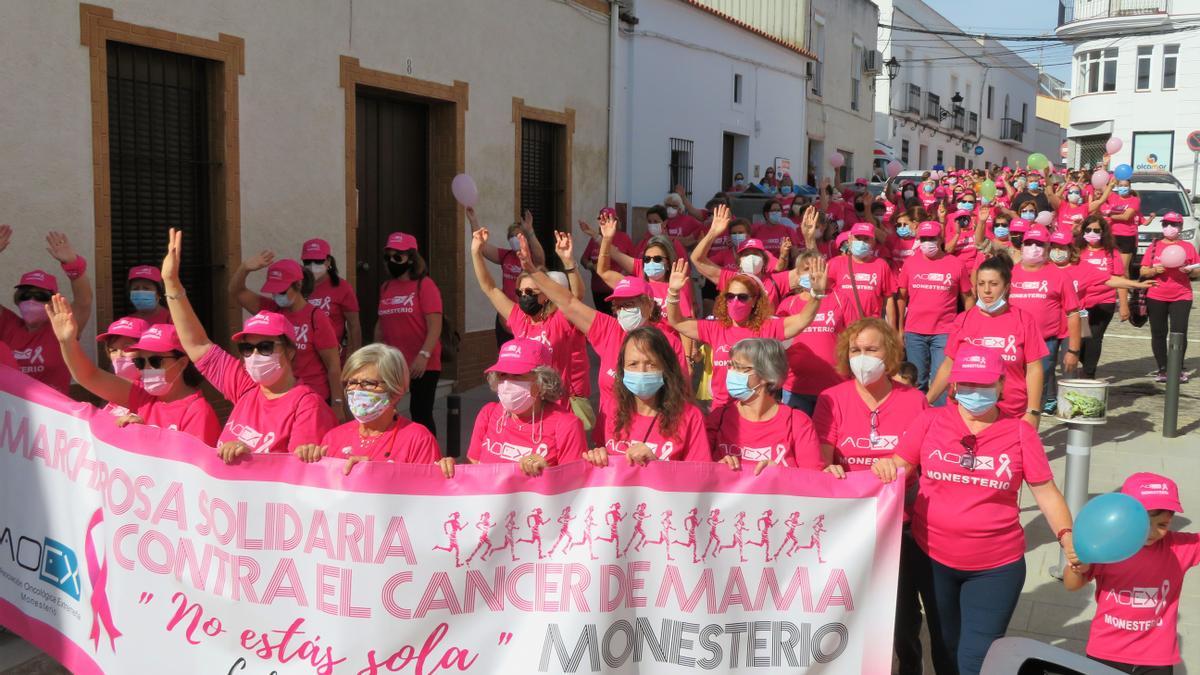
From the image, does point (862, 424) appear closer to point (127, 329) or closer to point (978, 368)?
point (978, 368)

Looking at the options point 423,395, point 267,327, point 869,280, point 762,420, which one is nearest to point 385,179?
point 423,395

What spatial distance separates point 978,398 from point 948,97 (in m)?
45.7

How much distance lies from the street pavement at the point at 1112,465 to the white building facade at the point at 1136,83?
2973 cm

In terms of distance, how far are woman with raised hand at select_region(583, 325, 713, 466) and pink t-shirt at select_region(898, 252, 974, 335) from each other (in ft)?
15.0

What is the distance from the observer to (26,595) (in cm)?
493

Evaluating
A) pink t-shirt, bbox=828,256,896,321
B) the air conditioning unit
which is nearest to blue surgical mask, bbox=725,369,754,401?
pink t-shirt, bbox=828,256,896,321

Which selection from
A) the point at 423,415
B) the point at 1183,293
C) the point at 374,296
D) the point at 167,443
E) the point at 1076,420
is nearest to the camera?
the point at 167,443

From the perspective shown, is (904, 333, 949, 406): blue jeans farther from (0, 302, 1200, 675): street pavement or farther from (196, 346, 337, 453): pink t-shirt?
(196, 346, 337, 453): pink t-shirt

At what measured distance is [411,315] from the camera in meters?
7.92

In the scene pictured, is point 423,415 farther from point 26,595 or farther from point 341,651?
point 341,651

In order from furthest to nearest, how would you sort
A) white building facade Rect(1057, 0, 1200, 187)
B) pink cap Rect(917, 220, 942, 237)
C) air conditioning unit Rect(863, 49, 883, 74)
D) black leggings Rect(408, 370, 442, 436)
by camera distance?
1. white building facade Rect(1057, 0, 1200, 187)
2. air conditioning unit Rect(863, 49, 883, 74)
3. pink cap Rect(917, 220, 942, 237)
4. black leggings Rect(408, 370, 442, 436)

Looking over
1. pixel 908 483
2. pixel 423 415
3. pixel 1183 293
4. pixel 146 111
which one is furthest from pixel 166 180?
pixel 1183 293

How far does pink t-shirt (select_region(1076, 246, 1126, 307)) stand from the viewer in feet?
36.0

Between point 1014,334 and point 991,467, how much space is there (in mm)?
2871
